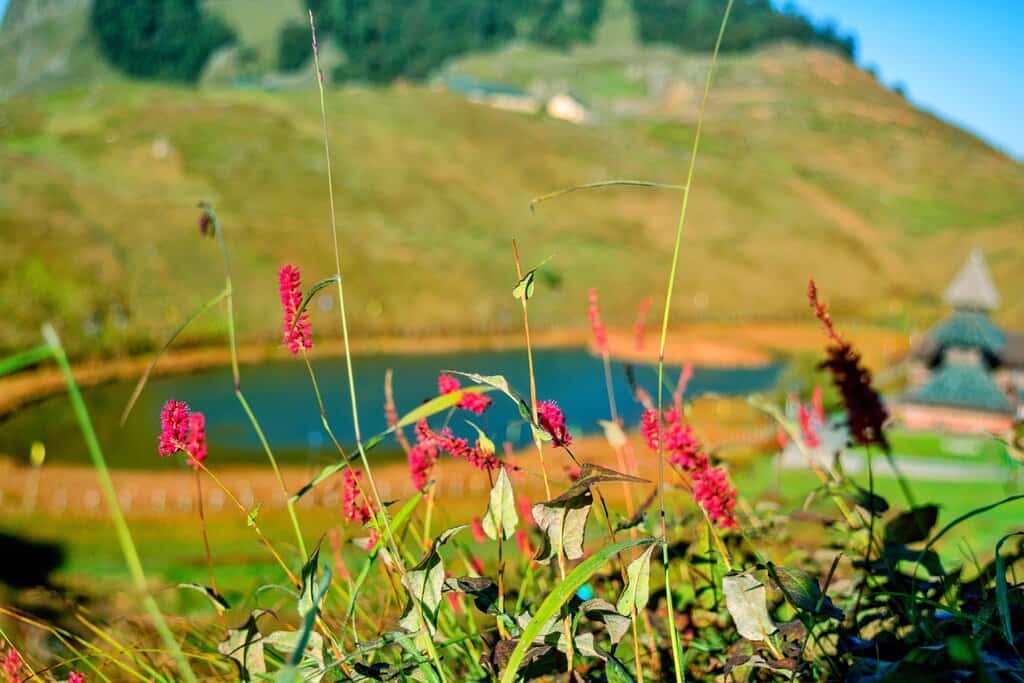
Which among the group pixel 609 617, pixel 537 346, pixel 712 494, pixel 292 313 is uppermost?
pixel 292 313

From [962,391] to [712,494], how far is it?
36.8 metres

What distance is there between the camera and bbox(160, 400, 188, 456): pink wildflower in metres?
2.28

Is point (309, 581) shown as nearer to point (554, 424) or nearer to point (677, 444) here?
point (554, 424)

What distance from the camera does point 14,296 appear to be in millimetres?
57000

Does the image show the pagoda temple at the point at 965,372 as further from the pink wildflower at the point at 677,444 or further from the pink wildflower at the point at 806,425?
the pink wildflower at the point at 677,444

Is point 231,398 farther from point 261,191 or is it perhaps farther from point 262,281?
point 261,191

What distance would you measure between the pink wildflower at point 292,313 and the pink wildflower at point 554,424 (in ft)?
1.81

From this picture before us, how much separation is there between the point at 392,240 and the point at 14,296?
2882 centimetres

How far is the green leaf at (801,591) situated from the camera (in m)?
2.41

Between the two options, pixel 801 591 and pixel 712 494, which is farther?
pixel 712 494

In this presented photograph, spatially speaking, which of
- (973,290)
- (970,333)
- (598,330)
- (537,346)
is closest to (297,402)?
(537,346)

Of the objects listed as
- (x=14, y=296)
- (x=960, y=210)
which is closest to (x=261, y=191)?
(x=14, y=296)

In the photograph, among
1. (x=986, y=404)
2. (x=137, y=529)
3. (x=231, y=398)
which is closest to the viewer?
(x=137, y=529)

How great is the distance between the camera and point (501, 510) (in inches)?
92.0
